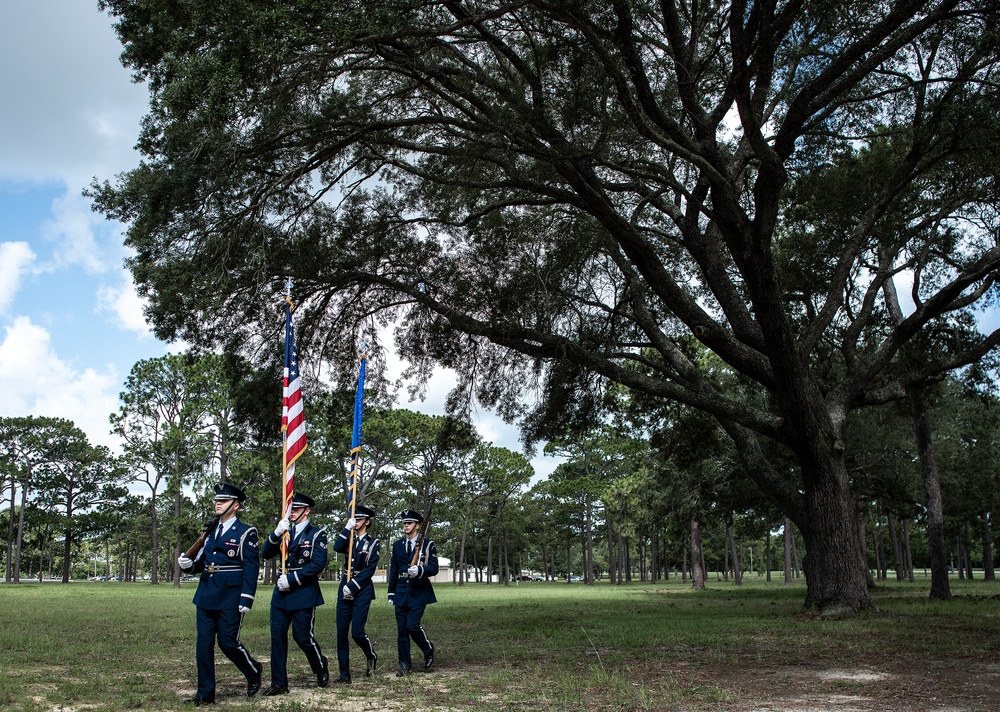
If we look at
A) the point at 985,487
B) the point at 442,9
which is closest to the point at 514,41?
the point at 442,9

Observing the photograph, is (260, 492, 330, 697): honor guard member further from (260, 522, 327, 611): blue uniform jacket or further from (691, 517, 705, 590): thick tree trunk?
(691, 517, 705, 590): thick tree trunk

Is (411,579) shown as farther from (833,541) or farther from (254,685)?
(833,541)

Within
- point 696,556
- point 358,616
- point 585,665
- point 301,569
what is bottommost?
point 696,556

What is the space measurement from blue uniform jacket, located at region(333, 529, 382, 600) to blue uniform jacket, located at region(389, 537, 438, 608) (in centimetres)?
24

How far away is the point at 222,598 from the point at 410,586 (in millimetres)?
2541

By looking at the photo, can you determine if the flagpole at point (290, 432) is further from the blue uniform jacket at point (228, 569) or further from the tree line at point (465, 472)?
the tree line at point (465, 472)

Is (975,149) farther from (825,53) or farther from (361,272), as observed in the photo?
(361,272)

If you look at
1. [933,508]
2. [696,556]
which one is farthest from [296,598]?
[696,556]

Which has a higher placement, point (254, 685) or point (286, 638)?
point (286, 638)

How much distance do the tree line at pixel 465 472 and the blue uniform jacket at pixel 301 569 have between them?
9570 millimetres

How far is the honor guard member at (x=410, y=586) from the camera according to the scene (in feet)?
29.2

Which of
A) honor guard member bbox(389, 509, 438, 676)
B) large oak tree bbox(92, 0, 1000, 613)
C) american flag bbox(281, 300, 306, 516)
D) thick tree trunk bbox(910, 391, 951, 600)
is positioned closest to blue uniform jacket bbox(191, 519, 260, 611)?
american flag bbox(281, 300, 306, 516)

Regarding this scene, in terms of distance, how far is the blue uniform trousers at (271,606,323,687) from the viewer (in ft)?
24.4

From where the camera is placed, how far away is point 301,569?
25.7ft
